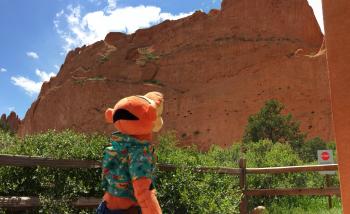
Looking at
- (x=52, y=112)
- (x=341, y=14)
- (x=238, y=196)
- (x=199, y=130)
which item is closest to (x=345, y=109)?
(x=341, y=14)

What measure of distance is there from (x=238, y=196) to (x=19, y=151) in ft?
12.6

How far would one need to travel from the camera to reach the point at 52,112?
50.2 metres

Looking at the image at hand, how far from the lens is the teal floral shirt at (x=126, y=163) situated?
3271 mm

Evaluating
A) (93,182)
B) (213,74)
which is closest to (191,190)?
Result: (93,182)

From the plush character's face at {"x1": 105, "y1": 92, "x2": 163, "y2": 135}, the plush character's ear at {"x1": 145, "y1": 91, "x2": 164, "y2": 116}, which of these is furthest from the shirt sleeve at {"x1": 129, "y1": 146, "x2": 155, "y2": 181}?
the plush character's ear at {"x1": 145, "y1": 91, "x2": 164, "y2": 116}

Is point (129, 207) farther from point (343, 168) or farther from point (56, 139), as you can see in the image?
point (56, 139)

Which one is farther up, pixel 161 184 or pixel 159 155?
pixel 159 155

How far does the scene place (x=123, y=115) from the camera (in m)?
3.48

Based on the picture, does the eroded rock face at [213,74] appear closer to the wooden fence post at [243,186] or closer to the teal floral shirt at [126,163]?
the wooden fence post at [243,186]

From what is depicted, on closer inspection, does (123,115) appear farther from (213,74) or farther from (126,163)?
(213,74)

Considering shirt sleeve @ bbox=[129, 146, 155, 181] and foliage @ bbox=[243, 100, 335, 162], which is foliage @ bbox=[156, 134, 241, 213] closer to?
shirt sleeve @ bbox=[129, 146, 155, 181]

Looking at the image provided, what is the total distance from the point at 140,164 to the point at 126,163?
232mm

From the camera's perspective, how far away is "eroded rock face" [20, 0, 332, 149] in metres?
38.9

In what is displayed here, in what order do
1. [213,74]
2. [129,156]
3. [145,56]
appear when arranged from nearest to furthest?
[129,156] < [213,74] < [145,56]
